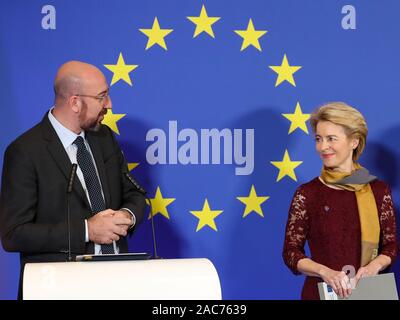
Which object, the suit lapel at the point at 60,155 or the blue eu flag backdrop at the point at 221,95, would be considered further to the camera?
the blue eu flag backdrop at the point at 221,95

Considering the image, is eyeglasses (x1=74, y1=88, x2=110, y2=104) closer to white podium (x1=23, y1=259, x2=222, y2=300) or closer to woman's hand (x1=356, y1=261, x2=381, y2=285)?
white podium (x1=23, y1=259, x2=222, y2=300)

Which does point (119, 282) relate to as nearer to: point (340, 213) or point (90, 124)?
point (90, 124)

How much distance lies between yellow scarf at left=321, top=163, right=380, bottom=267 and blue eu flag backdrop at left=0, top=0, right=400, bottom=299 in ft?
2.67

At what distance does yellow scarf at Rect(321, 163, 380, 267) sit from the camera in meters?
3.25

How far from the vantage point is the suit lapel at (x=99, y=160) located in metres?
3.26

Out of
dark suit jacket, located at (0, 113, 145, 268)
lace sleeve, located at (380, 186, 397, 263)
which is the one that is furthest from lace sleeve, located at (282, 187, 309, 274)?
dark suit jacket, located at (0, 113, 145, 268)

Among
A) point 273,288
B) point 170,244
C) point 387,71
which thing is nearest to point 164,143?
point 170,244

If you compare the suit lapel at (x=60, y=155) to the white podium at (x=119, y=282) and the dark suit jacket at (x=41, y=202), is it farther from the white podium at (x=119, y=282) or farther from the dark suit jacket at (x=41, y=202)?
the white podium at (x=119, y=282)

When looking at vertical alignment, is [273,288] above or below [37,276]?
below

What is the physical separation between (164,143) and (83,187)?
936mm

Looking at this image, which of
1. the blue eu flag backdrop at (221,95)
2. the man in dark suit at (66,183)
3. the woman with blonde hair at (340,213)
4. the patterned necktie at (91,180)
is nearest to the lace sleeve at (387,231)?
the woman with blonde hair at (340,213)

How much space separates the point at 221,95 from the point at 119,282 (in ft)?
6.37

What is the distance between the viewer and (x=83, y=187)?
3174 mm
